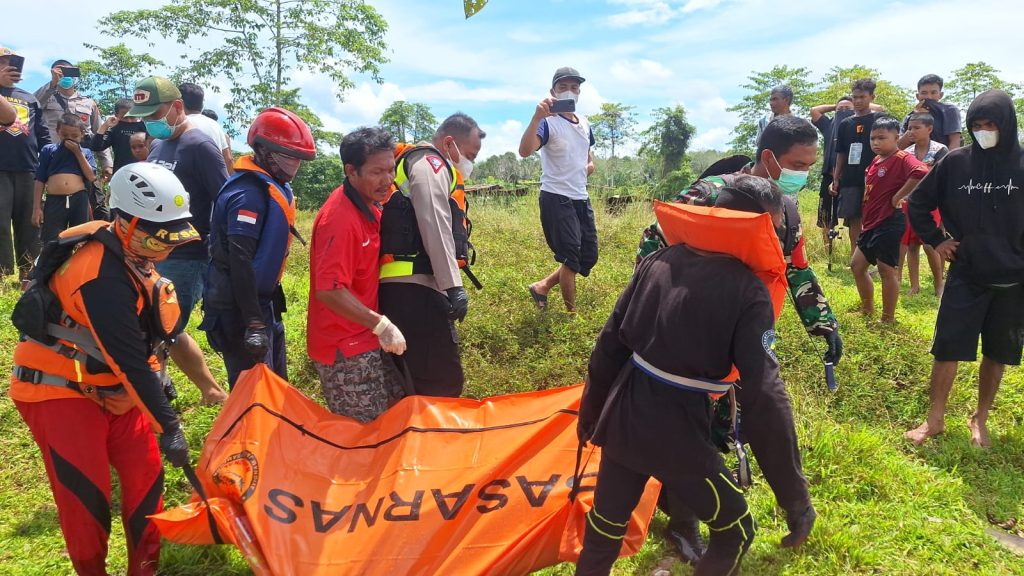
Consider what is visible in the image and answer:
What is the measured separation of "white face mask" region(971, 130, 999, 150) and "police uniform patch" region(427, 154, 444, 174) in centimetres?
320

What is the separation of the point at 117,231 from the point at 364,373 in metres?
1.22

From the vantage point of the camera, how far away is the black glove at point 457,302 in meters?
3.06

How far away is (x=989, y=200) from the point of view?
3.78 m

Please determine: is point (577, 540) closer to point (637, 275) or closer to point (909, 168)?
point (637, 275)

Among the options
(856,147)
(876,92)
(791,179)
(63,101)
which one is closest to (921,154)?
(856,147)

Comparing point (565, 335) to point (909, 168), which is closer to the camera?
point (565, 335)

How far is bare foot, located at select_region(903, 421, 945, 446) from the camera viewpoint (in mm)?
4039

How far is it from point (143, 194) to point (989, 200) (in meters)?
4.48

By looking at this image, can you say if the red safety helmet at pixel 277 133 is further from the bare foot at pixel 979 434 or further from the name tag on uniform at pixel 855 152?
the name tag on uniform at pixel 855 152

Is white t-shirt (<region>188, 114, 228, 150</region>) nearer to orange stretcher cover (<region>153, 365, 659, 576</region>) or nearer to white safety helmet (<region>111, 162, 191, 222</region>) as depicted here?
white safety helmet (<region>111, 162, 191, 222</region>)

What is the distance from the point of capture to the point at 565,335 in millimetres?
5164

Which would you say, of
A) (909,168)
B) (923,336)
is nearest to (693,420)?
(923,336)

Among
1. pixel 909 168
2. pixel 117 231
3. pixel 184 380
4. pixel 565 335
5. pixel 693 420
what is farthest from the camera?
pixel 909 168

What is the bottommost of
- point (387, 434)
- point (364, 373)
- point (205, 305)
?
point (387, 434)
